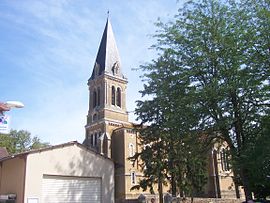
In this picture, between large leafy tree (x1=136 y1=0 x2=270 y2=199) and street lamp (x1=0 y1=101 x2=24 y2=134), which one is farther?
large leafy tree (x1=136 y1=0 x2=270 y2=199)

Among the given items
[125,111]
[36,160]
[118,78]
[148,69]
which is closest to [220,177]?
A: [125,111]

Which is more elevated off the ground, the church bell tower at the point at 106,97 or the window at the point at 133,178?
the church bell tower at the point at 106,97

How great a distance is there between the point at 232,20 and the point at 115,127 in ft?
118

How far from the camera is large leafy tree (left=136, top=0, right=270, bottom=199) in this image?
676 inches

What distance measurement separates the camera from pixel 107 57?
190ft

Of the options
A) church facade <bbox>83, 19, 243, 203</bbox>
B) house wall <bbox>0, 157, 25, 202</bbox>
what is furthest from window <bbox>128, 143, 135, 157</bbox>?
house wall <bbox>0, 157, 25, 202</bbox>

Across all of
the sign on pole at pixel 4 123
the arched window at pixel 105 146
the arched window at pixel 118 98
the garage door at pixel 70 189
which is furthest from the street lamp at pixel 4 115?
the arched window at pixel 118 98

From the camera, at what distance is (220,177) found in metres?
55.4

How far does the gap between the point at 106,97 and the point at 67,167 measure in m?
35.1

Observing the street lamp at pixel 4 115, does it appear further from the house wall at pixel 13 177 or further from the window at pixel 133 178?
the window at pixel 133 178

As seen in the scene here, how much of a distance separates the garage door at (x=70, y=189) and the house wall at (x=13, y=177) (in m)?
1.27

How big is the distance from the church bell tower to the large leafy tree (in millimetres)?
30762

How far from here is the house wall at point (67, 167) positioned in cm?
1764

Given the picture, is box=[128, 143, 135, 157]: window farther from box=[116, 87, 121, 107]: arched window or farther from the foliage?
the foliage
